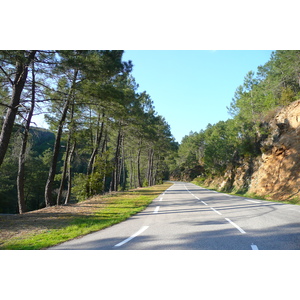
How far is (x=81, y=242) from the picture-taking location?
5.19 meters

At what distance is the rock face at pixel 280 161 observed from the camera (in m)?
16.7

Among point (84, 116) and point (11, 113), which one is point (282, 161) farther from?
point (11, 113)

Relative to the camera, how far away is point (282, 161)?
18594mm

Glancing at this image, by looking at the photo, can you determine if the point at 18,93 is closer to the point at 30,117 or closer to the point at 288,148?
→ the point at 30,117

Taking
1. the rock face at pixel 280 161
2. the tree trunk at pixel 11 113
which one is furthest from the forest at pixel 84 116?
the rock face at pixel 280 161

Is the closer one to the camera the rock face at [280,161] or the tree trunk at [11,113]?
the tree trunk at [11,113]

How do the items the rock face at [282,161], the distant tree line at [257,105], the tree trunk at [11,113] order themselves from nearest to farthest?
the tree trunk at [11,113] < the rock face at [282,161] < the distant tree line at [257,105]

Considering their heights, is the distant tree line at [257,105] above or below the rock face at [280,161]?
above

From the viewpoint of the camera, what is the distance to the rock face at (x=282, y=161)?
16.6m

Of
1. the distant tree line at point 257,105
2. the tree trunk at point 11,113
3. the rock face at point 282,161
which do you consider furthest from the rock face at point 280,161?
the tree trunk at point 11,113

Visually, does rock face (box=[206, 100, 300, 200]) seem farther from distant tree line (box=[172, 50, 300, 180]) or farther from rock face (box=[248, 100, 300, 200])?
distant tree line (box=[172, 50, 300, 180])

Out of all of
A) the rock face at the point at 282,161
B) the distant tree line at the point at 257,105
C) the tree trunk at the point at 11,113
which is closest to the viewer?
the tree trunk at the point at 11,113

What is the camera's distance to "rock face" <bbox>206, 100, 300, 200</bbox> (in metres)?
16.7

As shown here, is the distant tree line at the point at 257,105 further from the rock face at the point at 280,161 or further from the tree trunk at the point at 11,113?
the tree trunk at the point at 11,113
